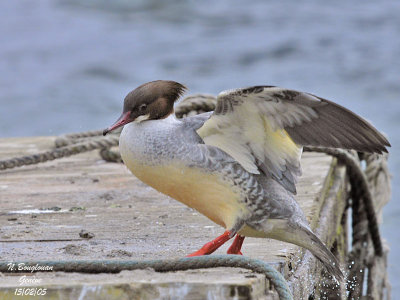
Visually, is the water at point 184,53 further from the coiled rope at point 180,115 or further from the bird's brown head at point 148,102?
the bird's brown head at point 148,102

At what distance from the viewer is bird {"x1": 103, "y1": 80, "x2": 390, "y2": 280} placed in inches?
122

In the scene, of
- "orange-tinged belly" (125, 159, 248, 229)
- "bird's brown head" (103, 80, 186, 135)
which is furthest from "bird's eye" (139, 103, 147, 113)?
"orange-tinged belly" (125, 159, 248, 229)

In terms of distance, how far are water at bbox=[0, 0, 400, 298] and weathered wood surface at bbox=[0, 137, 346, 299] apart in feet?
25.9

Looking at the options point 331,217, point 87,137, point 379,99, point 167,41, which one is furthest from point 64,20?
point 331,217

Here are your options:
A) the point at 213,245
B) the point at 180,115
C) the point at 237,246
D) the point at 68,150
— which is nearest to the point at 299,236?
the point at 237,246

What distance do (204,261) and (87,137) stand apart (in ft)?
12.7

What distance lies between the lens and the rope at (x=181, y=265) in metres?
2.66

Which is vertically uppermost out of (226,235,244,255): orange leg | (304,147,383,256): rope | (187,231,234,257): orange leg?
(187,231,234,257): orange leg

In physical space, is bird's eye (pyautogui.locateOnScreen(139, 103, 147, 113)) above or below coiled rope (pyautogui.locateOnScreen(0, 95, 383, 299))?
above

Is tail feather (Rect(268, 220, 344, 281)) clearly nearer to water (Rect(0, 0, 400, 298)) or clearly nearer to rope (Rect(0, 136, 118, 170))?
rope (Rect(0, 136, 118, 170))

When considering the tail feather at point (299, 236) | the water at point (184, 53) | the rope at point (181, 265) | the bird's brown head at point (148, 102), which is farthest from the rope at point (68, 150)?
the water at point (184, 53)

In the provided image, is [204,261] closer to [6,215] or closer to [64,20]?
[6,215]

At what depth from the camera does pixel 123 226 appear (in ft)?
12.6

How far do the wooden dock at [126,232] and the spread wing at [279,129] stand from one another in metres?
0.38
